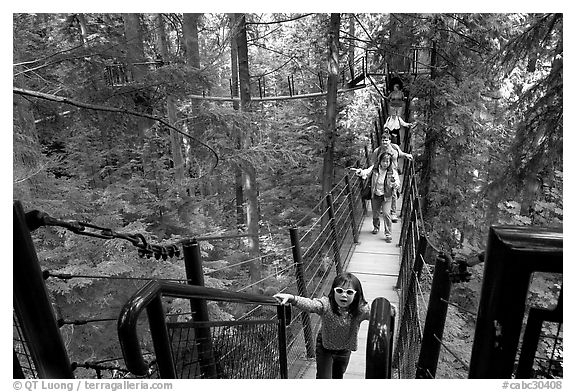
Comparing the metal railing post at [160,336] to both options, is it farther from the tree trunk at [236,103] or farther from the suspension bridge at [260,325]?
the tree trunk at [236,103]

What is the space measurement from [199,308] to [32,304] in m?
1.14

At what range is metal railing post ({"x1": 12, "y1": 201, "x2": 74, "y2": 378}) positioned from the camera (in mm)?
843

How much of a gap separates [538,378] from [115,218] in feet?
11.9

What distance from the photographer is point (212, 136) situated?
→ 5785 millimetres

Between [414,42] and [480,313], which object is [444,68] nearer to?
[414,42]

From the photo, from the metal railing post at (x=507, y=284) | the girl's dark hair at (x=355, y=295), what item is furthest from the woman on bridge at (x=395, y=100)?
the metal railing post at (x=507, y=284)

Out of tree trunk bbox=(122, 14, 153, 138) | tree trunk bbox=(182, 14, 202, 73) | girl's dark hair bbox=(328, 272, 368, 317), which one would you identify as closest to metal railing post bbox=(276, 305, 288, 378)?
girl's dark hair bbox=(328, 272, 368, 317)

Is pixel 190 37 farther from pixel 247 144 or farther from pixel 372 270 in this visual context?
pixel 372 270

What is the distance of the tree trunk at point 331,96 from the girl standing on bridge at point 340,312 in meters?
4.29

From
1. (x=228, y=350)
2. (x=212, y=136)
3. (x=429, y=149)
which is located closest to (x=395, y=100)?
(x=429, y=149)

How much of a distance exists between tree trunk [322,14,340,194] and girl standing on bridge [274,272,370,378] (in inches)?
169

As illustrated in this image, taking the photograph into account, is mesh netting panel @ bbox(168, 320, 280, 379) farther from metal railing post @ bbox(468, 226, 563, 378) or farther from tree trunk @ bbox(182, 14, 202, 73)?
tree trunk @ bbox(182, 14, 202, 73)

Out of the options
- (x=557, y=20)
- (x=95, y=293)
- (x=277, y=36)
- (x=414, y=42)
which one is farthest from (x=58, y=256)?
(x=277, y=36)

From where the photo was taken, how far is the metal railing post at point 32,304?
2.77 feet
